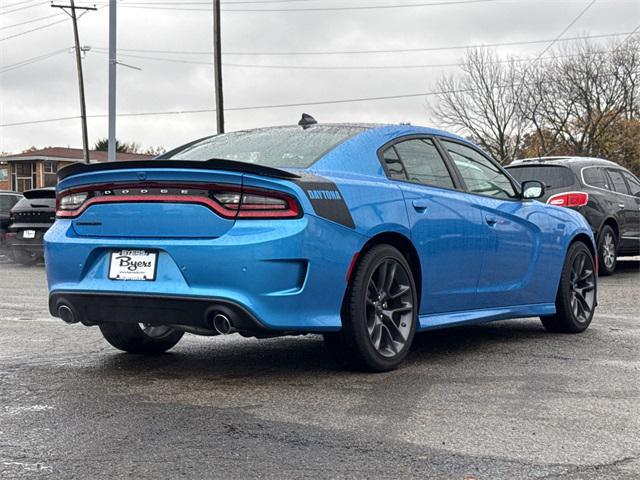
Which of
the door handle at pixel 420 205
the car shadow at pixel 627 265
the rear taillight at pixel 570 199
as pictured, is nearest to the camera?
the door handle at pixel 420 205

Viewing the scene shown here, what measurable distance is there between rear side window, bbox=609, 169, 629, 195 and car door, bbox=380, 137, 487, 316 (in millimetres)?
8096

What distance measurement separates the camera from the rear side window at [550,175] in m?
12.9

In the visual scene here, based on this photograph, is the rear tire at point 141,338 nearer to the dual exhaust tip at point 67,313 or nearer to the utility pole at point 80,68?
the dual exhaust tip at point 67,313

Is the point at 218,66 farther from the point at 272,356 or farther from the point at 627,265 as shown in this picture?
the point at 272,356

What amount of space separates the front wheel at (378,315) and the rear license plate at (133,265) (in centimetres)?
108

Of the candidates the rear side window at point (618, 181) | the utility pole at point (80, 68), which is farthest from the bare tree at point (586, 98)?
the rear side window at point (618, 181)

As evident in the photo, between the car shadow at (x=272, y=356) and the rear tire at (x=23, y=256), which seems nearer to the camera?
the car shadow at (x=272, y=356)

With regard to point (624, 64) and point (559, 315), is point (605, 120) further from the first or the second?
point (559, 315)

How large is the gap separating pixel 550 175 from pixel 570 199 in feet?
1.38

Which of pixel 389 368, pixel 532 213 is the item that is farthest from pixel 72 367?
pixel 532 213

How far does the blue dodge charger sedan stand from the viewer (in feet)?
16.3

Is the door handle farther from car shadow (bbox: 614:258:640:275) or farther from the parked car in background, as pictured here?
the parked car in background

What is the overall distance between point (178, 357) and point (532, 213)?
2843mm

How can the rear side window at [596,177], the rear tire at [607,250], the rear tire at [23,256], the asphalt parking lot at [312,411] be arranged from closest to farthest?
the asphalt parking lot at [312,411] → the rear side window at [596,177] → the rear tire at [607,250] → the rear tire at [23,256]
